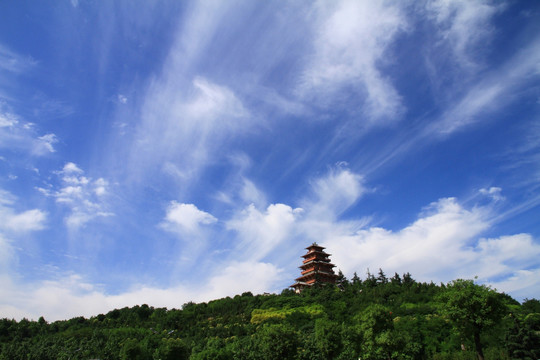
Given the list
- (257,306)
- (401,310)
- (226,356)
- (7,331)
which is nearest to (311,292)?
(257,306)

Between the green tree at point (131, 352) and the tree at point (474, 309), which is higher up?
the tree at point (474, 309)

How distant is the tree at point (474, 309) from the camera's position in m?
25.5

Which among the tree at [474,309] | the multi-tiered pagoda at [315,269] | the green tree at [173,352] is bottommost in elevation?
the green tree at [173,352]

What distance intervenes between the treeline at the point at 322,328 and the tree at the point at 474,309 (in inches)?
2.7

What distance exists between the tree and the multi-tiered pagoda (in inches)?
1901

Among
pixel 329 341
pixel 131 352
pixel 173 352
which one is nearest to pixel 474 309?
pixel 329 341

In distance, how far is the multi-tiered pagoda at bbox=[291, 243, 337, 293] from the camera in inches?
3019

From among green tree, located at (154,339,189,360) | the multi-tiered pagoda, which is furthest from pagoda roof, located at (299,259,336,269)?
green tree, located at (154,339,189,360)

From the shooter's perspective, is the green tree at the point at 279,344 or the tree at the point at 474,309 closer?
the tree at the point at 474,309

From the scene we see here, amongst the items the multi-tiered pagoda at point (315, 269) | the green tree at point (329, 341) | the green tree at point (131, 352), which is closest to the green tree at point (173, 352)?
the green tree at point (131, 352)

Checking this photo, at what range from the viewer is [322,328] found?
100ft

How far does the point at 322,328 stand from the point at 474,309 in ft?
38.5

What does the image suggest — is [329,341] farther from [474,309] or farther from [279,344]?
[474,309]

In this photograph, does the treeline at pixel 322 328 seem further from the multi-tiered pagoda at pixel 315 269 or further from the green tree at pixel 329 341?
the multi-tiered pagoda at pixel 315 269
